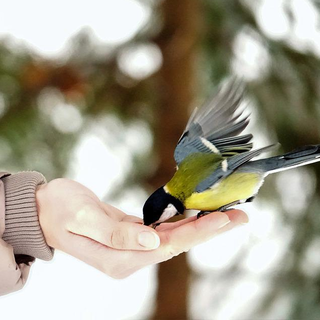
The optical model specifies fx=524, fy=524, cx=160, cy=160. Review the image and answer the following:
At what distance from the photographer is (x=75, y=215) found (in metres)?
0.69

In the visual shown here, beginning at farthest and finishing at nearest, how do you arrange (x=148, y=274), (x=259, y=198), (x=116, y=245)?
(x=148, y=274) < (x=259, y=198) < (x=116, y=245)

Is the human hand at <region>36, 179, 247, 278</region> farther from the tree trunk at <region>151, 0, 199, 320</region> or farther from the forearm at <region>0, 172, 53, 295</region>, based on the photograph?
the tree trunk at <region>151, 0, 199, 320</region>

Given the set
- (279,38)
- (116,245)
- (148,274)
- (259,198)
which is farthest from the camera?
(148,274)

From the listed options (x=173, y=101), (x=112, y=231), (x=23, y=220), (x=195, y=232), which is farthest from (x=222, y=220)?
(x=173, y=101)

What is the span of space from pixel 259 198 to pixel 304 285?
0.25 metres

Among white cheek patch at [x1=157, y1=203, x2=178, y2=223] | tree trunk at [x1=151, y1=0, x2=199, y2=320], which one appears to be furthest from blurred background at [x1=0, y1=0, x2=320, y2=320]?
white cheek patch at [x1=157, y1=203, x2=178, y2=223]

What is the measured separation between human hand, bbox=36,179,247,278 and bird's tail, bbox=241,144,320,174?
6 cm

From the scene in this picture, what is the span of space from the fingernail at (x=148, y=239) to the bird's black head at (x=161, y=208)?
73mm

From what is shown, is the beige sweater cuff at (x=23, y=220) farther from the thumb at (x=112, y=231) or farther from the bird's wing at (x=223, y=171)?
the bird's wing at (x=223, y=171)

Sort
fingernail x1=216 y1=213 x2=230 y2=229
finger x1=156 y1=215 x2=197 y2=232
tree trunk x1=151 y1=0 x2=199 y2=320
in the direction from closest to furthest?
fingernail x1=216 y1=213 x2=230 y2=229 → finger x1=156 y1=215 x2=197 y2=232 → tree trunk x1=151 y1=0 x2=199 y2=320

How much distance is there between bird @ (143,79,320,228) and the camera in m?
0.67

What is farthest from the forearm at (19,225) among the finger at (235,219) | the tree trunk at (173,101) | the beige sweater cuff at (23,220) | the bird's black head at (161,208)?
the tree trunk at (173,101)

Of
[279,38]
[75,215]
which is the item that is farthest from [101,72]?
[75,215]

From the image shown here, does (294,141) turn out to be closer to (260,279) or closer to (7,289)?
(260,279)
